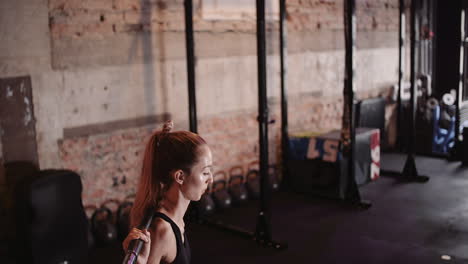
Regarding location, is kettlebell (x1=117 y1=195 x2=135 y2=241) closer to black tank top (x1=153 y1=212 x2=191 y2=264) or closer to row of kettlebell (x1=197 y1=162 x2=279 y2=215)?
row of kettlebell (x1=197 y1=162 x2=279 y2=215)

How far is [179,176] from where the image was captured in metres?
1.84

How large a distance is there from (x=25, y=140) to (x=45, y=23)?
855 mm

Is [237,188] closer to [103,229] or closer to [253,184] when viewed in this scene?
[253,184]

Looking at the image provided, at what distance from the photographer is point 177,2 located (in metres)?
4.71

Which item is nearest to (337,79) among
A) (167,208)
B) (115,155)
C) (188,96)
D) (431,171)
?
(431,171)

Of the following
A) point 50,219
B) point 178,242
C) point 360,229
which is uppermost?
point 178,242

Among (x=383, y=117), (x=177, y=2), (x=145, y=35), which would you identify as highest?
(x=177, y=2)

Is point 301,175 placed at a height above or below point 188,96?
below

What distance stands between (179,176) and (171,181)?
0.15ft

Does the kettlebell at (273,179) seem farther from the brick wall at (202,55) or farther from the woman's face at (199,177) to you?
the woman's face at (199,177)

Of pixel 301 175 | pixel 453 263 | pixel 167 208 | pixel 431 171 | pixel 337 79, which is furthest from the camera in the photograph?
pixel 337 79

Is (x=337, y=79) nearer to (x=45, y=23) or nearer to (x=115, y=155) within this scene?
(x=115, y=155)

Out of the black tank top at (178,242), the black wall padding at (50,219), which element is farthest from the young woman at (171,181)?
the black wall padding at (50,219)

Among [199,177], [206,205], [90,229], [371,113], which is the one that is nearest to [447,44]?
[371,113]
